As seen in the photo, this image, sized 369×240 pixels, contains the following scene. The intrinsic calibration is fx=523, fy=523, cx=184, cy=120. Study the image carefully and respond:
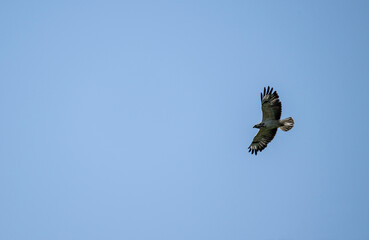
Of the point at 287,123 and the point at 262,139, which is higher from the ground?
the point at 262,139

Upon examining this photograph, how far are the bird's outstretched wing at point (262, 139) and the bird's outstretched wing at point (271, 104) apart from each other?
1308mm

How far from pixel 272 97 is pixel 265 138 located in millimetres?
3044

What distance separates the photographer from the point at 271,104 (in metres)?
29.4

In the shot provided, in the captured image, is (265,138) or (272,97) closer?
(272,97)

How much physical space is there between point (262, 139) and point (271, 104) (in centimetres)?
283

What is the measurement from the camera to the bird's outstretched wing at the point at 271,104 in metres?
29.4

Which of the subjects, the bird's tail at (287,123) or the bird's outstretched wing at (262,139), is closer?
the bird's tail at (287,123)

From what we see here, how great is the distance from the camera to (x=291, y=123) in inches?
1161

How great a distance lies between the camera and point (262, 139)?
3139 centimetres

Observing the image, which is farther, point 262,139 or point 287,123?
point 262,139

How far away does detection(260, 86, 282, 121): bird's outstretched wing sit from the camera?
29.4 meters

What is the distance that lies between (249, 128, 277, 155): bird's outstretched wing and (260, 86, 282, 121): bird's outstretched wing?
1.31m

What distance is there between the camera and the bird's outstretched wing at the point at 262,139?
30.9 metres

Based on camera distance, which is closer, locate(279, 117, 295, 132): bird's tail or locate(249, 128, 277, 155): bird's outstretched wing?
locate(279, 117, 295, 132): bird's tail
